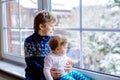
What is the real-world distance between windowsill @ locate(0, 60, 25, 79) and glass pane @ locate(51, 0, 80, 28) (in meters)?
0.48

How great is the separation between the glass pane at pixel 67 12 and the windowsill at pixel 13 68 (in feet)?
1.57

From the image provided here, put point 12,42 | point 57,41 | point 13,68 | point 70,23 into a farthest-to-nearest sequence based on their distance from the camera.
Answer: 1. point 12,42
2. point 13,68
3. point 70,23
4. point 57,41

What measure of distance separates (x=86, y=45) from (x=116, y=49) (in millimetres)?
212

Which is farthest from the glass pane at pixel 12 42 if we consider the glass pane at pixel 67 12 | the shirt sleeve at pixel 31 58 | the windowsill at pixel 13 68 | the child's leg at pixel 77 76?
the child's leg at pixel 77 76

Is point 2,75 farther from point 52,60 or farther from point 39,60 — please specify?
point 52,60

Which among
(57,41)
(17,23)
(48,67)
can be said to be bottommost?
(48,67)

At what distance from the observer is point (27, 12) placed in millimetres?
2020

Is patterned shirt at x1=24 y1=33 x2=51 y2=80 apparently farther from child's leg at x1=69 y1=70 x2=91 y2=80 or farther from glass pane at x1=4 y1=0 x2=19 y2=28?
glass pane at x1=4 y1=0 x2=19 y2=28

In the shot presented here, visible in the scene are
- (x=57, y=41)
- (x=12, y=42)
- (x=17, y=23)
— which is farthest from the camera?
(x=12, y=42)

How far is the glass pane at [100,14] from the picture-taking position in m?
1.27

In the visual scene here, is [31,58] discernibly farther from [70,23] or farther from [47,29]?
[70,23]

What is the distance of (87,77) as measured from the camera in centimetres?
138

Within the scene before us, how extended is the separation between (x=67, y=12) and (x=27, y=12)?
1.84ft

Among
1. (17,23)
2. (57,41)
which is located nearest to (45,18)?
(57,41)
